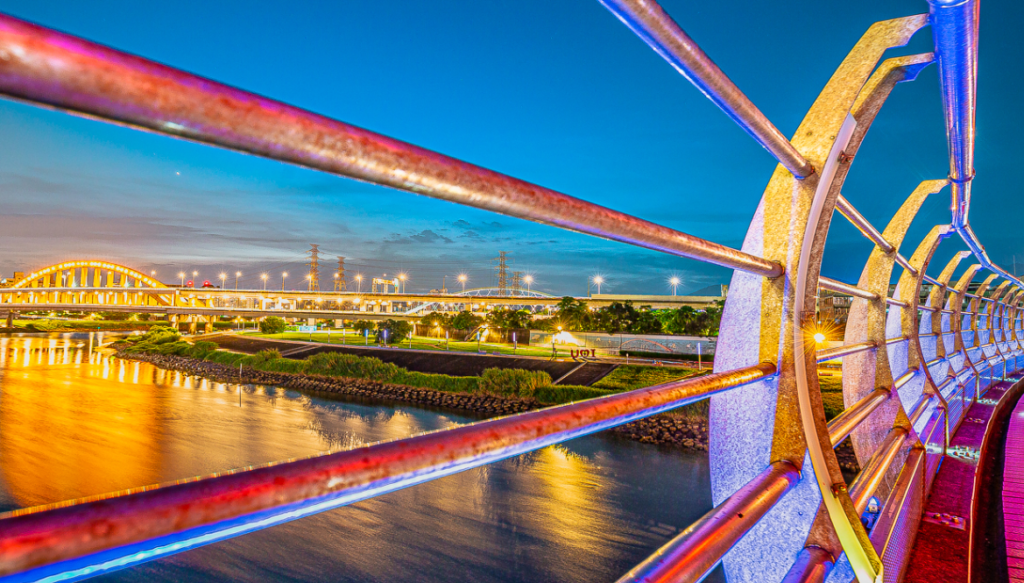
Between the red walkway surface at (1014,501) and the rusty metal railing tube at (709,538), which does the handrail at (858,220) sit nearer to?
the rusty metal railing tube at (709,538)

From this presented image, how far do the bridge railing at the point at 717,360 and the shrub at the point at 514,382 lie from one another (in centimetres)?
1536

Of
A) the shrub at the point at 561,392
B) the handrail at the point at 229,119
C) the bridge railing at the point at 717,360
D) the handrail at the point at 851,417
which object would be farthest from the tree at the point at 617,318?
the handrail at the point at 229,119

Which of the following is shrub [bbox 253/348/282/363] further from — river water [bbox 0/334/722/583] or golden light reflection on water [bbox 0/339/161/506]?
river water [bbox 0/334/722/583]

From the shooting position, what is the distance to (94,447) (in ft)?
47.3

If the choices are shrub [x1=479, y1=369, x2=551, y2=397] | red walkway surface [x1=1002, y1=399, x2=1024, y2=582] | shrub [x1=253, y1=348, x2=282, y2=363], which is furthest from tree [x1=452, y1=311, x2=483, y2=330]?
red walkway surface [x1=1002, y1=399, x2=1024, y2=582]

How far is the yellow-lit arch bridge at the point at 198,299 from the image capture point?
42.5m

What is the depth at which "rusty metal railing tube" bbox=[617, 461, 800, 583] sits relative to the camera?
0.64 metres

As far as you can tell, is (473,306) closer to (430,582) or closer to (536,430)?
(430,582)

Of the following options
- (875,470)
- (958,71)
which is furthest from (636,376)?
(958,71)

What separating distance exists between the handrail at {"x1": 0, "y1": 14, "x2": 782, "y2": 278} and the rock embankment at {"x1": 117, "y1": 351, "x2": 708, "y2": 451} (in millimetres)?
8810

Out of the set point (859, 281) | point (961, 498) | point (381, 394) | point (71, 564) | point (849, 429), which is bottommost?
point (381, 394)

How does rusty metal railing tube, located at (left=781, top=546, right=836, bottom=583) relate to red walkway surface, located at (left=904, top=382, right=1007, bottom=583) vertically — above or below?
above

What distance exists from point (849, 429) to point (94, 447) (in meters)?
18.6

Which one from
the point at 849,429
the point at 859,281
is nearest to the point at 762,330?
the point at 849,429
